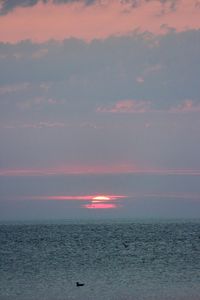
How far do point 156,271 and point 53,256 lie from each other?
15430 millimetres

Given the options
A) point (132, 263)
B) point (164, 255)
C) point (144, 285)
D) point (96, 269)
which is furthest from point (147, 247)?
point (144, 285)

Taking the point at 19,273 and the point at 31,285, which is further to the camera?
the point at 19,273

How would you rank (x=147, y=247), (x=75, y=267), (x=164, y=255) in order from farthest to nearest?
(x=147, y=247)
(x=164, y=255)
(x=75, y=267)

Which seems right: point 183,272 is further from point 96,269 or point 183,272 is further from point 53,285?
point 53,285

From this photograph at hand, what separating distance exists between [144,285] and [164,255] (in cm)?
2039

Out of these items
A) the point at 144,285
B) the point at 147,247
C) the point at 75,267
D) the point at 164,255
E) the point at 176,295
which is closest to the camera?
the point at 176,295

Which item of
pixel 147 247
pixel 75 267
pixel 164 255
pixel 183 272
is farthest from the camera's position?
pixel 147 247

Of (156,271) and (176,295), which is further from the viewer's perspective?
(156,271)

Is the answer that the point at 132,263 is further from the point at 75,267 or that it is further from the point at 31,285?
the point at 31,285

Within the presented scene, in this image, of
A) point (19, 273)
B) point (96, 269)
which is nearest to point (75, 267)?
point (96, 269)

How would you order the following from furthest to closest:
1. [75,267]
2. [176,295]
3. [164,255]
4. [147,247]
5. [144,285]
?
[147,247] → [164,255] → [75,267] → [144,285] → [176,295]

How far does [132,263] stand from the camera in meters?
51.4

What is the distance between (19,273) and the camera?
1769 inches

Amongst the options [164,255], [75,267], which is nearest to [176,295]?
[75,267]
